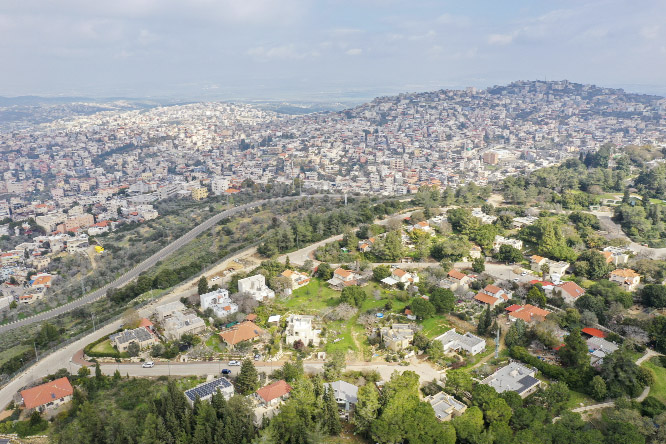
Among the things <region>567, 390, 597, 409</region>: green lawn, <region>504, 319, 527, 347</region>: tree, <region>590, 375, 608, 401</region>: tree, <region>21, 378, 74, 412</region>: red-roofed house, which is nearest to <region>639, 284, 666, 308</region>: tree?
<region>504, 319, 527, 347</region>: tree

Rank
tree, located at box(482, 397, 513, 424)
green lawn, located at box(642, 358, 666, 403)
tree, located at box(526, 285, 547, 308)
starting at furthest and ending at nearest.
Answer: tree, located at box(526, 285, 547, 308) < green lawn, located at box(642, 358, 666, 403) < tree, located at box(482, 397, 513, 424)

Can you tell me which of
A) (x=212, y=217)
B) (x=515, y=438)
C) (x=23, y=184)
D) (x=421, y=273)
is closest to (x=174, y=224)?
(x=212, y=217)

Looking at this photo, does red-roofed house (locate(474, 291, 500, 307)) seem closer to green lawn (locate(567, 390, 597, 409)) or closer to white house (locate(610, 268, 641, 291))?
green lawn (locate(567, 390, 597, 409))

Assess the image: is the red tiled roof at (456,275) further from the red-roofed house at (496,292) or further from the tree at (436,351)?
the tree at (436,351)

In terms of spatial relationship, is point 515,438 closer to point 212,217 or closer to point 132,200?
point 212,217

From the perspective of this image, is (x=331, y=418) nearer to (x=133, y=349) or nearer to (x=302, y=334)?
(x=302, y=334)

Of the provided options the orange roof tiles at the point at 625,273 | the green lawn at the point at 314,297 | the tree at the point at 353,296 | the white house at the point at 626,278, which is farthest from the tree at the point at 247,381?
the orange roof tiles at the point at 625,273
